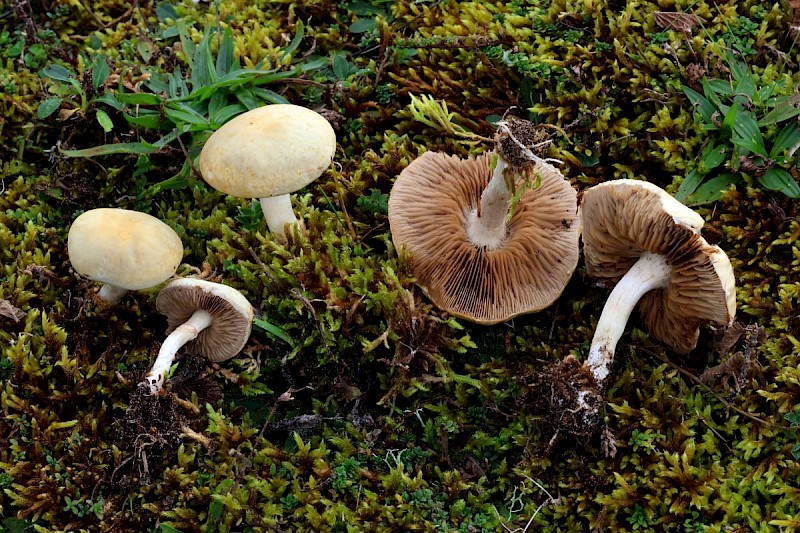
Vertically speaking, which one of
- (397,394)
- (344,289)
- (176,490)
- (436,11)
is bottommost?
(176,490)

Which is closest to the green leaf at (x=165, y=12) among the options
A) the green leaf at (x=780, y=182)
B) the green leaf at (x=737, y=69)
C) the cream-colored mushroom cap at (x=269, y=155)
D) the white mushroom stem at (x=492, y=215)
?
the cream-colored mushroom cap at (x=269, y=155)

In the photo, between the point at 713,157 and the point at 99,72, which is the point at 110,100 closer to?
the point at 99,72

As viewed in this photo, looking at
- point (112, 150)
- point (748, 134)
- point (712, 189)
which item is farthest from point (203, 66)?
point (748, 134)

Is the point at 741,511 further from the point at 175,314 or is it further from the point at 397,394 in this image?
the point at 175,314

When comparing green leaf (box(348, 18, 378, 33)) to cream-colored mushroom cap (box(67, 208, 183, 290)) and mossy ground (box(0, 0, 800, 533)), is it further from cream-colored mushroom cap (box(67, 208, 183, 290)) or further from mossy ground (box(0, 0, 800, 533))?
cream-colored mushroom cap (box(67, 208, 183, 290))

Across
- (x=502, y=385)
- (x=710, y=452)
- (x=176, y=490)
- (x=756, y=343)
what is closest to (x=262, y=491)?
(x=176, y=490)
